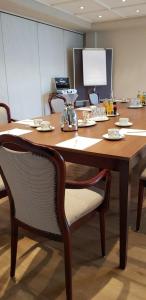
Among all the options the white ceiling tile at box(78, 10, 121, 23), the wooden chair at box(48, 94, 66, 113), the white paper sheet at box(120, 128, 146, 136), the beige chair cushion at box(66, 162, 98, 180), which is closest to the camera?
the white paper sheet at box(120, 128, 146, 136)

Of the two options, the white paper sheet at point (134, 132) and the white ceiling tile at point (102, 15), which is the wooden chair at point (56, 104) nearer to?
the white paper sheet at point (134, 132)

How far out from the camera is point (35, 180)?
46.9 inches

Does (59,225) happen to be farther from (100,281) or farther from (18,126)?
(18,126)

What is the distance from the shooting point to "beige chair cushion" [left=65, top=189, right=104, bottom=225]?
1.35m

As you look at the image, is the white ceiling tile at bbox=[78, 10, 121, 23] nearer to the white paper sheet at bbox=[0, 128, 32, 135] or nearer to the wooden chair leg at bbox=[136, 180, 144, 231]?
the white paper sheet at bbox=[0, 128, 32, 135]

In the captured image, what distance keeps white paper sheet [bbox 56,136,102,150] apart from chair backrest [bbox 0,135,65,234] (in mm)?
442

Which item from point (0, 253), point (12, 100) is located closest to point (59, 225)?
point (0, 253)

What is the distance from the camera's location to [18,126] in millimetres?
2375

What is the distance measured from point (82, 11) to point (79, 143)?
435 centimetres

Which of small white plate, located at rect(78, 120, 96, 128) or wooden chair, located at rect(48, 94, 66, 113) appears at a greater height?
wooden chair, located at rect(48, 94, 66, 113)

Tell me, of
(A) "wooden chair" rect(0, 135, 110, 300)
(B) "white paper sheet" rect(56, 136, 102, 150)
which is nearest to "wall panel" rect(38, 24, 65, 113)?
(B) "white paper sheet" rect(56, 136, 102, 150)

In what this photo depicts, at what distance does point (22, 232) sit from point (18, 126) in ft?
3.02

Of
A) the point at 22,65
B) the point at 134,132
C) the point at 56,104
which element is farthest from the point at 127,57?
the point at 134,132

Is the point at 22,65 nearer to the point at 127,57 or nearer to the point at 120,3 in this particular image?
the point at 120,3
